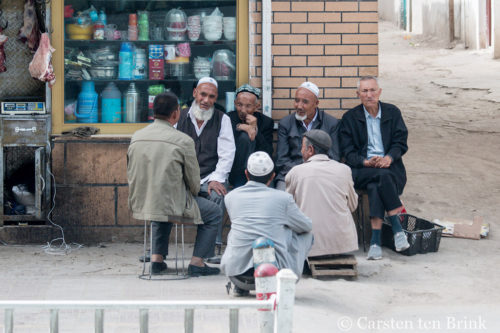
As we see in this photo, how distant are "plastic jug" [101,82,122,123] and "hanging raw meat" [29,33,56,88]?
0.56m

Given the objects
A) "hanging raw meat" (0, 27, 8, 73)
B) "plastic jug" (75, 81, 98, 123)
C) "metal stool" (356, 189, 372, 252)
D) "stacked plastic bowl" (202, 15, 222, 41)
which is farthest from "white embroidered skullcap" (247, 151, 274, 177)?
"hanging raw meat" (0, 27, 8, 73)

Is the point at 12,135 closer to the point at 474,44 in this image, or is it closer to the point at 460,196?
the point at 460,196

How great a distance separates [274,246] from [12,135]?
3.39m

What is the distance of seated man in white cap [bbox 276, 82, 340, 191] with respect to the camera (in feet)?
24.2

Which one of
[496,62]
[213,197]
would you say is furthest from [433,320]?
[496,62]

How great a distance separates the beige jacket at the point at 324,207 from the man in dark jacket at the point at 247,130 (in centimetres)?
97

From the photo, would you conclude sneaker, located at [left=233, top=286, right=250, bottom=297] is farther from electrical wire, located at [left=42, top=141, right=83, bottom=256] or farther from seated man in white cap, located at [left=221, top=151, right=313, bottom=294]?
electrical wire, located at [left=42, top=141, right=83, bottom=256]

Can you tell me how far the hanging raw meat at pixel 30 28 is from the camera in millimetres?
7812

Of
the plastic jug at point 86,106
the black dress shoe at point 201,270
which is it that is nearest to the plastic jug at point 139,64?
the plastic jug at point 86,106

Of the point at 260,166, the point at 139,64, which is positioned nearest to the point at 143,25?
the point at 139,64

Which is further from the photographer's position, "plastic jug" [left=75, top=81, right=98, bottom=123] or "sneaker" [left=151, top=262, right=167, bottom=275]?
"plastic jug" [left=75, top=81, right=98, bottom=123]

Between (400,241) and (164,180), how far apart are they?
222cm

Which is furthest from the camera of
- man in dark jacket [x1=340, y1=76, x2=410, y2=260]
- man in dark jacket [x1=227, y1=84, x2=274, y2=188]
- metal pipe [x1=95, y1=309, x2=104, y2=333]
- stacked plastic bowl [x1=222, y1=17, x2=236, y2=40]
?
stacked plastic bowl [x1=222, y1=17, x2=236, y2=40]

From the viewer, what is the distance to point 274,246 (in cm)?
557
